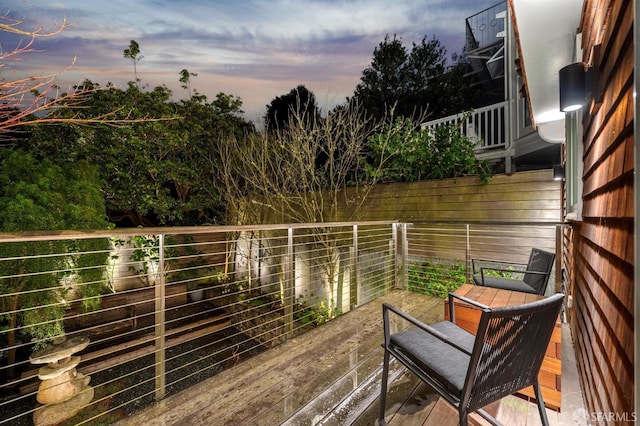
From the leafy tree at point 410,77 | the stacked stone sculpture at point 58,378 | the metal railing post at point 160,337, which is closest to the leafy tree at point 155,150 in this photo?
the stacked stone sculpture at point 58,378

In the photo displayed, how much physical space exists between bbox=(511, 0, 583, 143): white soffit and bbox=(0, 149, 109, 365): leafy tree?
18.1ft

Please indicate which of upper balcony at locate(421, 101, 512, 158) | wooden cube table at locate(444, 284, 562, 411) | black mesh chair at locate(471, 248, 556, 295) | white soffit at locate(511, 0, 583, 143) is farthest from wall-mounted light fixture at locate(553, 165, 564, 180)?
wooden cube table at locate(444, 284, 562, 411)

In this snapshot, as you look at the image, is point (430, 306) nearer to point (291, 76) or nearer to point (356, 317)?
point (356, 317)

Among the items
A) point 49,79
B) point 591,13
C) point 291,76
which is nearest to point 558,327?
point 591,13

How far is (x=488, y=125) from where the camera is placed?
19.7ft

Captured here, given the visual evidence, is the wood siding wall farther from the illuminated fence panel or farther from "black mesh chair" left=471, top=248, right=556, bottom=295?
the illuminated fence panel

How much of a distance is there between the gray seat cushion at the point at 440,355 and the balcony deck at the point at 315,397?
456 mm

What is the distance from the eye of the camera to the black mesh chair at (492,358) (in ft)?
3.75

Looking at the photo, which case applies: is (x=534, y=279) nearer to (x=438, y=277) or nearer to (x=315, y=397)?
(x=438, y=277)

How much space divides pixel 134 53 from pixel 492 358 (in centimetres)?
893

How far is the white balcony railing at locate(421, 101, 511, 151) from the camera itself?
5543 millimetres

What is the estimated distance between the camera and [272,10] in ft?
28.1

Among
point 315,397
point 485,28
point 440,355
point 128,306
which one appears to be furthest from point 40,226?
point 485,28

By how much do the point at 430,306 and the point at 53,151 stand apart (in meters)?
7.71
